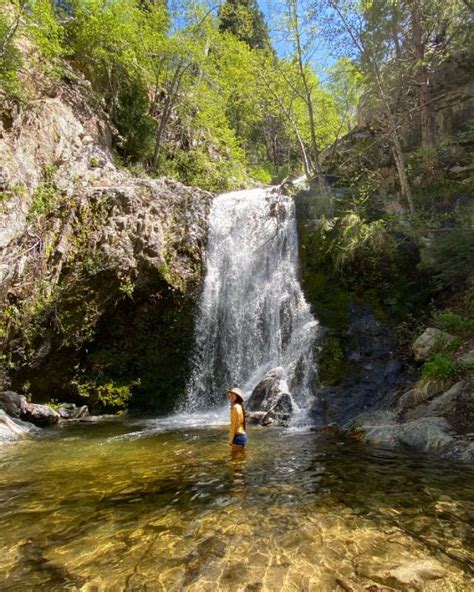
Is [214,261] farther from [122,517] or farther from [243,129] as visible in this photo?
[243,129]

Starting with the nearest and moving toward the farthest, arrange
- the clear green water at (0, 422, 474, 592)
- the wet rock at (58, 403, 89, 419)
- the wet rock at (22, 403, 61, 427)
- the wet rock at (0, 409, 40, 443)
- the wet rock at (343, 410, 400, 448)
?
the clear green water at (0, 422, 474, 592), the wet rock at (343, 410, 400, 448), the wet rock at (0, 409, 40, 443), the wet rock at (22, 403, 61, 427), the wet rock at (58, 403, 89, 419)

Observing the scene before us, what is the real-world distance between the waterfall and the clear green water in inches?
218

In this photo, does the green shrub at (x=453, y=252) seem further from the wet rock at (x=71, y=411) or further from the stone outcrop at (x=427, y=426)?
the wet rock at (x=71, y=411)

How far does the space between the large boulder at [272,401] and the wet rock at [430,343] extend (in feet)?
11.6

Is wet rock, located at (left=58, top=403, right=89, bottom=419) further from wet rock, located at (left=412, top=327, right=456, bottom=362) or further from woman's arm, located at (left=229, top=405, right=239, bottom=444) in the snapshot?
wet rock, located at (left=412, top=327, right=456, bottom=362)

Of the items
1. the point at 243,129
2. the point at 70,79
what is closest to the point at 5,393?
the point at 70,79

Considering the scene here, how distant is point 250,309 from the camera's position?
1519cm

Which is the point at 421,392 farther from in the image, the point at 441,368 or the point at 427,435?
the point at 427,435

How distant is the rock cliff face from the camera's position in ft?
42.4

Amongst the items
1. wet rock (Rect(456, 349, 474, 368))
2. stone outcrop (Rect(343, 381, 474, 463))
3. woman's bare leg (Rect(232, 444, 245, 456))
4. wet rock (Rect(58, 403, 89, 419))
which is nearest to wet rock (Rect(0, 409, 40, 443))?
wet rock (Rect(58, 403, 89, 419))

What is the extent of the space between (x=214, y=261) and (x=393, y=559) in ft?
43.9

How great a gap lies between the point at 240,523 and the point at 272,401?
6.96 m

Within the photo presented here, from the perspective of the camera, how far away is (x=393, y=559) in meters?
3.59

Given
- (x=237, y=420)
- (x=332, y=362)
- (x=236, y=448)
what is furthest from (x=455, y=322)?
(x=236, y=448)
